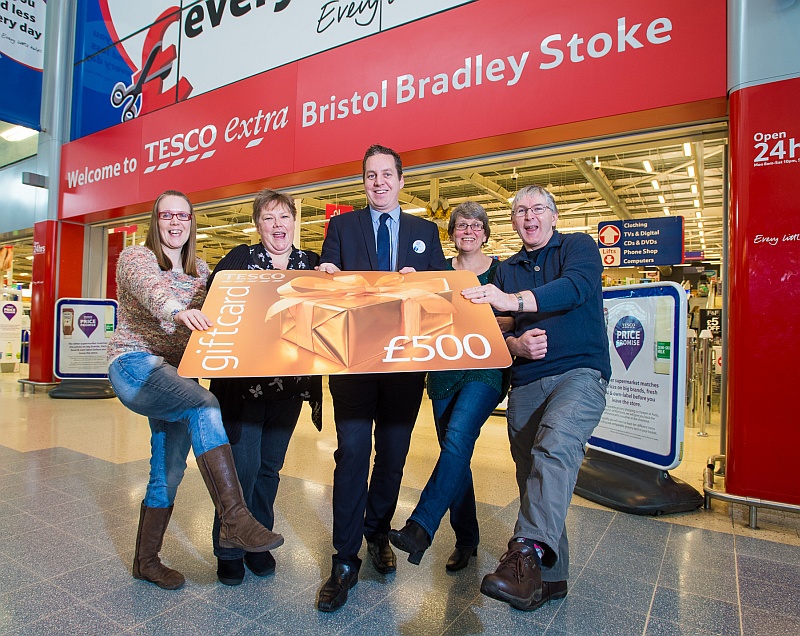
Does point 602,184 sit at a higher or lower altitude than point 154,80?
higher

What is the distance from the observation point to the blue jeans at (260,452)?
200 cm

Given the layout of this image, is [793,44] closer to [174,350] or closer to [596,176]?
[174,350]

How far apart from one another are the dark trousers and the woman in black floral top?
0.23m

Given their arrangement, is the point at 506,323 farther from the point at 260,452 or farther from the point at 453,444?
the point at 260,452

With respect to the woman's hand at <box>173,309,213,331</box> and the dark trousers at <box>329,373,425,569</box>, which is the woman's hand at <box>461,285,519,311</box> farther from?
the woman's hand at <box>173,309,213,331</box>

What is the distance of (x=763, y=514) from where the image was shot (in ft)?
9.42

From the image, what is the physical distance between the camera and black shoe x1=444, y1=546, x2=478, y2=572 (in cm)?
214

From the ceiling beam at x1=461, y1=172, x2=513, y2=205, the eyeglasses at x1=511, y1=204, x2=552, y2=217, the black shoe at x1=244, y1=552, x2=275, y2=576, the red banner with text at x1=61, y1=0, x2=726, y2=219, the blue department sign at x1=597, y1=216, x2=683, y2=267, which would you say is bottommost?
the black shoe at x1=244, y1=552, x2=275, y2=576

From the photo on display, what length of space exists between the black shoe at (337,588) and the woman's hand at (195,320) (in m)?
0.92

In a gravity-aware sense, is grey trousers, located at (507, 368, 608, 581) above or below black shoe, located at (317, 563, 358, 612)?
above

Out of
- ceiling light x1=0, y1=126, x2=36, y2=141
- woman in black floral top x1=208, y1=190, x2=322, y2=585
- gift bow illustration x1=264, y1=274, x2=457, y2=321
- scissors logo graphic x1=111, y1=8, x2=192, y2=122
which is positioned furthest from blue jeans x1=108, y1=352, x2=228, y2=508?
ceiling light x1=0, y1=126, x2=36, y2=141

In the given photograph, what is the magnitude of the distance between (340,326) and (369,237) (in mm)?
462

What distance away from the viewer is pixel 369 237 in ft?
6.65

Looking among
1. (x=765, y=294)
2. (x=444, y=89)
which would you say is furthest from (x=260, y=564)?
(x=444, y=89)
